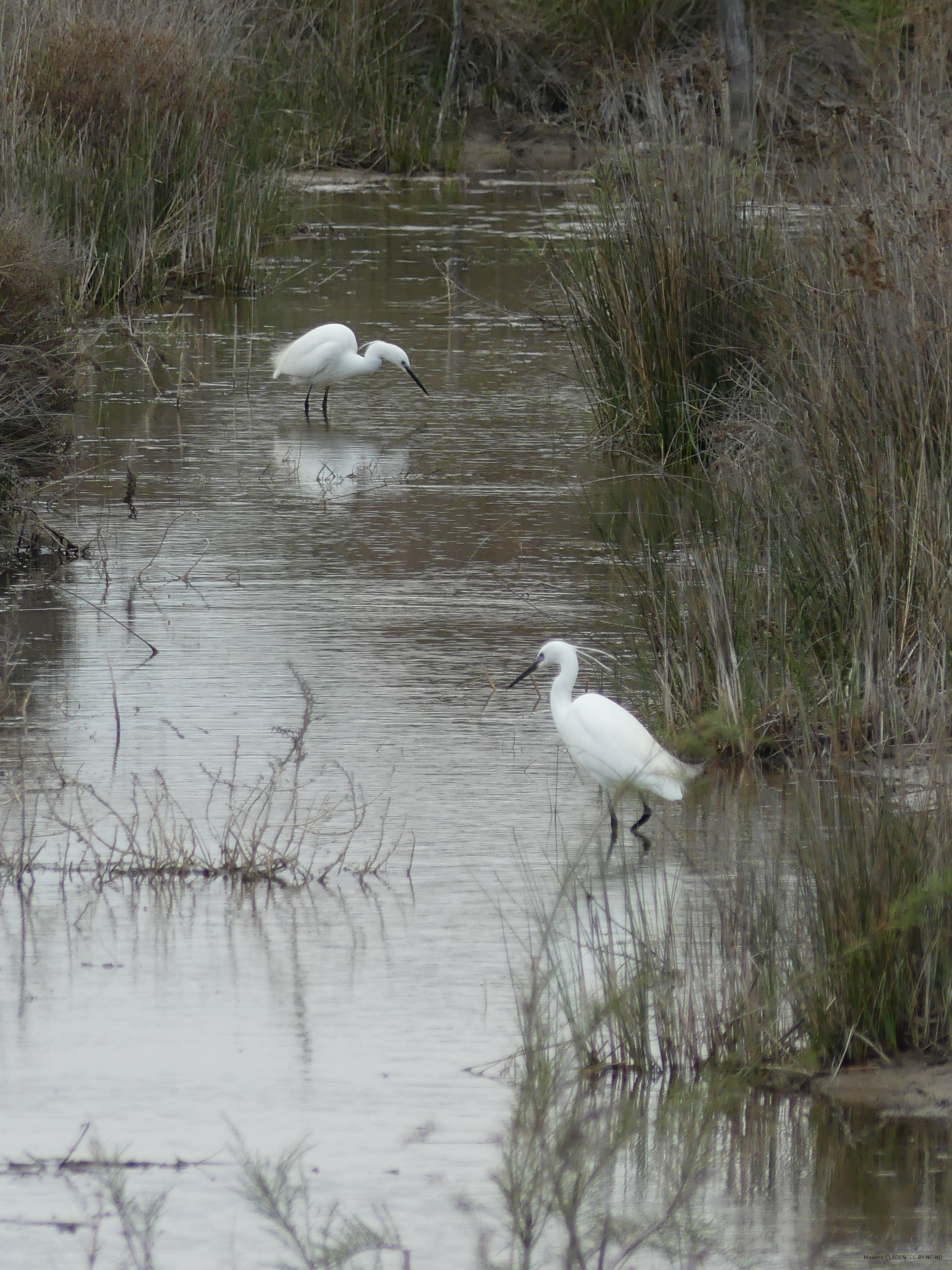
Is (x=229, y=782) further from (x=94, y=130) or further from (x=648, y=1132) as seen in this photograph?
(x=94, y=130)

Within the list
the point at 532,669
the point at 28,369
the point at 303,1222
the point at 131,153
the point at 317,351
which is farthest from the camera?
the point at 131,153

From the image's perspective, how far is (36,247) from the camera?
26.2ft

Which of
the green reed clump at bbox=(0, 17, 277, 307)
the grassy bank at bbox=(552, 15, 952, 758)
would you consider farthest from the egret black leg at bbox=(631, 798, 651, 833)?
the green reed clump at bbox=(0, 17, 277, 307)

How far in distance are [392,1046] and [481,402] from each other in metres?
7.55

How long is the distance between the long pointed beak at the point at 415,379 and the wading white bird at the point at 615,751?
5974mm

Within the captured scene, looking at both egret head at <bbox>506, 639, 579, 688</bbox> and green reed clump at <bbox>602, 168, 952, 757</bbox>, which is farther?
green reed clump at <bbox>602, 168, 952, 757</bbox>

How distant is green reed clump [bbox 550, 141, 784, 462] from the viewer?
9227mm

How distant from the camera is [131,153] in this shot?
14164 millimetres

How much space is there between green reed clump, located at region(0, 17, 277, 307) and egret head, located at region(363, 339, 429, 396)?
2722 millimetres

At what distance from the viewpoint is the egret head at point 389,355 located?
11.2 meters

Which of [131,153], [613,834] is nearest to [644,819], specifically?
[613,834]

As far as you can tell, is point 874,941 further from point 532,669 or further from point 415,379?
point 415,379

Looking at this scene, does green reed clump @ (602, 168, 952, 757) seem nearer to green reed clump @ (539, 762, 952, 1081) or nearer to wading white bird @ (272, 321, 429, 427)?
green reed clump @ (539, 762, 952, 1081)

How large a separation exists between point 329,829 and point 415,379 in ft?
21.0
